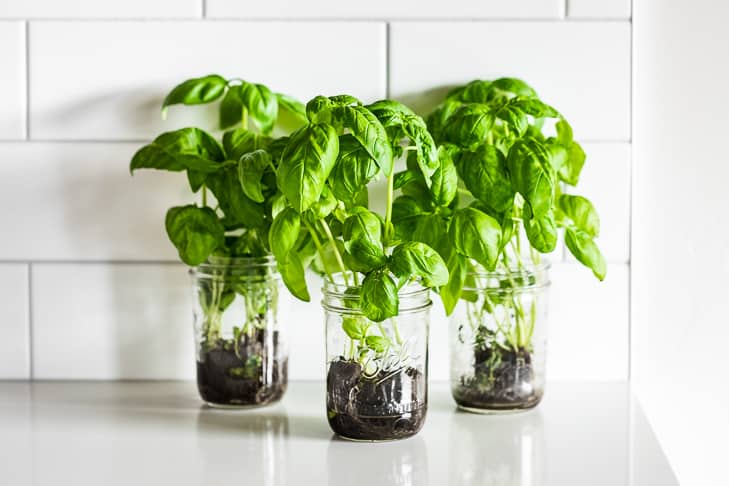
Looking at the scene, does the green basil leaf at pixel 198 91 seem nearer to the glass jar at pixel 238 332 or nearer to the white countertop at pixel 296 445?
the glass jar at pixel 238 332

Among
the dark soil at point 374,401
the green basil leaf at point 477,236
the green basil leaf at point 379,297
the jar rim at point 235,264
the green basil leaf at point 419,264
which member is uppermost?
the green basil leaf at point 477,236

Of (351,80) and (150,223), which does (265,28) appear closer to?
(351,80)

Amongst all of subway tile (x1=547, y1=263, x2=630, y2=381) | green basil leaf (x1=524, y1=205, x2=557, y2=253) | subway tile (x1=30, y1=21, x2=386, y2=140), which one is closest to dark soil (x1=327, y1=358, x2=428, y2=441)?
green basil leaf (x1=524, y1=205, x2=557, y2=253)

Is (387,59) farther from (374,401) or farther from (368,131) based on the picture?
(374,401)

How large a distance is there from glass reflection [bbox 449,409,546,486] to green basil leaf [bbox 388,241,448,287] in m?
0.20

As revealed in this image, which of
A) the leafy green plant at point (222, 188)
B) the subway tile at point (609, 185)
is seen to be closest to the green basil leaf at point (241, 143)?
the leafy green plant at point (222, 188)

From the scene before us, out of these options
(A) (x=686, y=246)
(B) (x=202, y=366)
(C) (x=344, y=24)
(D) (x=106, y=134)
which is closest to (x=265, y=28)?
(C) (x=344, y=24)

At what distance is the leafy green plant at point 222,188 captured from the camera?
1094 millimetres

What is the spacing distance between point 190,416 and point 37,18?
23.5 inches

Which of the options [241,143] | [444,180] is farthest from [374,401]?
[241,143]

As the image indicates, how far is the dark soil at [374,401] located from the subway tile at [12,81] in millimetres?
604

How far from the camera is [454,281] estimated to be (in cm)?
106

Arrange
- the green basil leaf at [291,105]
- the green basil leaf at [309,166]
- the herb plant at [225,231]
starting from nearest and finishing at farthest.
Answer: the green basil leaf at [309,166]
the herb plant at [225,231]
the green basil leaf at [291,105]

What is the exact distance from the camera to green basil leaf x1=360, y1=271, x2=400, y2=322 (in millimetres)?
932
